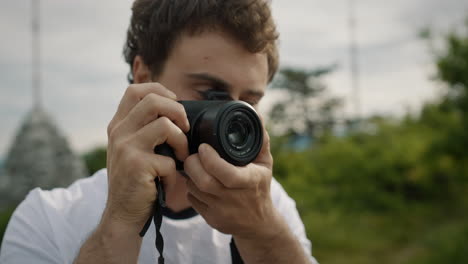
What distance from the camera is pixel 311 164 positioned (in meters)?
7.94

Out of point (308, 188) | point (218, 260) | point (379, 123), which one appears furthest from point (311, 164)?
point (218, 260)

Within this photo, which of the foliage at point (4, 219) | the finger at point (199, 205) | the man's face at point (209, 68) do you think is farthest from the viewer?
the foliage at point (4, 219)

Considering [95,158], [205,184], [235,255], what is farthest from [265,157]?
[95,158]

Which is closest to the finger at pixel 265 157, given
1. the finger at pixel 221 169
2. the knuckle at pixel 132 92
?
the finger at pixel 221 169

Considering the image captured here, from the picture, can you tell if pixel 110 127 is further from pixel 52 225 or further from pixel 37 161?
pixel 37 161

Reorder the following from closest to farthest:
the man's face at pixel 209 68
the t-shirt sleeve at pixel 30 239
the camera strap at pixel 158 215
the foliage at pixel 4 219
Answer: the camera strap at pixel 158 215 < the t-shirt sleeve at pixel 30 239 < the man's face at pixel 209 68 < the foliage at pixel 4 219

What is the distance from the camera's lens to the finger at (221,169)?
1.27 meters

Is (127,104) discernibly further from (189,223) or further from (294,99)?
(294,99)

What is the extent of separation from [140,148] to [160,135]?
0.08 meters

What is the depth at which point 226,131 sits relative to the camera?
1.33 m

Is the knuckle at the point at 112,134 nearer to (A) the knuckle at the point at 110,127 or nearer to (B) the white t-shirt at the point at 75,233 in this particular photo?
(A) the knuckle at the point at 110,127

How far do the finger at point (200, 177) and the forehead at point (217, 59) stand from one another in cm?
49

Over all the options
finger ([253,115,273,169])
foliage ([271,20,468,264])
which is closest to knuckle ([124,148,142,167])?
finger ([253,115,273,169])

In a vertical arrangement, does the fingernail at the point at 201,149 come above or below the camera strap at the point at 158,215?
above
